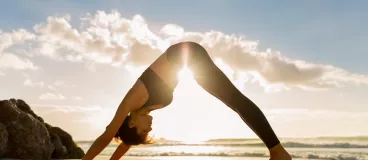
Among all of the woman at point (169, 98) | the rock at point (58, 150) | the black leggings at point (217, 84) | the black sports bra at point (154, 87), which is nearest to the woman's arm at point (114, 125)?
the woman at point (169, 98)

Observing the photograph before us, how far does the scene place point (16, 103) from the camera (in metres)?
11.9

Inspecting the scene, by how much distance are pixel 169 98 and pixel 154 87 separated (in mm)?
216

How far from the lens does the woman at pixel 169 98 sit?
331 centimetres

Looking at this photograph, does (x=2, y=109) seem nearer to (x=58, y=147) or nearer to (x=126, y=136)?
(x=58, y=147)

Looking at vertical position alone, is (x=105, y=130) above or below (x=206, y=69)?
below

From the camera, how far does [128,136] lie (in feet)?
12.5

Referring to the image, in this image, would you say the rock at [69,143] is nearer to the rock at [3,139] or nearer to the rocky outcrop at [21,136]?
the rocky outcrop at [21,136]

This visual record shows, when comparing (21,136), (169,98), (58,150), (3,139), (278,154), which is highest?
(21,136)

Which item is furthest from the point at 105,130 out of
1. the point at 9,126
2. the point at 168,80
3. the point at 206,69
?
the point at 9,126

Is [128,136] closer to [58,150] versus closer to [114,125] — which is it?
[114,125]

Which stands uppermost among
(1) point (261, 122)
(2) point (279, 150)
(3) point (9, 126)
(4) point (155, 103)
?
(3) point (9, 126)

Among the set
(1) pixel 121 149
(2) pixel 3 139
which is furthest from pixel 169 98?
(2) pixel 3 139

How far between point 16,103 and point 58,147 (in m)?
1.64

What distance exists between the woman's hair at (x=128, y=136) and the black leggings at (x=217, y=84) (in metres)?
0.63
